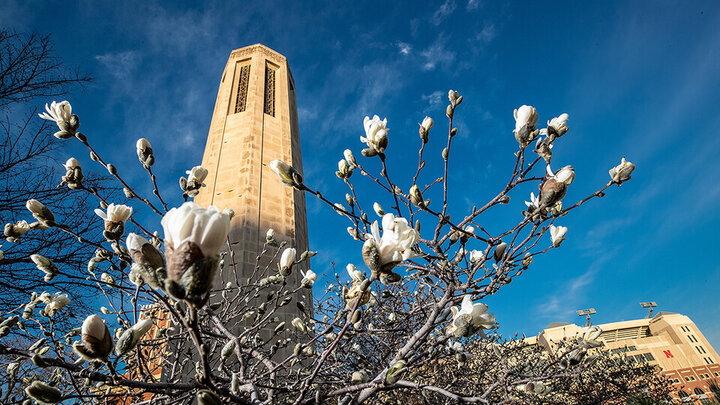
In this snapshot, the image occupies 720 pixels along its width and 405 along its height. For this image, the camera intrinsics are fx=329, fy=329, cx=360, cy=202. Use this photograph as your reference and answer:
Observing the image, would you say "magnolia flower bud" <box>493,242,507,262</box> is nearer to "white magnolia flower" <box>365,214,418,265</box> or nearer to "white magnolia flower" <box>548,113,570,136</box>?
"white magnolia flower" <box>548,113,570,136</box>

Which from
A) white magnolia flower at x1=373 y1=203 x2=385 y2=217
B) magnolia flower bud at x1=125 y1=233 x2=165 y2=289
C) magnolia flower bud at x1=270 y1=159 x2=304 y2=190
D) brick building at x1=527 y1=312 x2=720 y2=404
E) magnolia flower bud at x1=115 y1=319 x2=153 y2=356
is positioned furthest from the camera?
brick building at x1=527 y1=312 x2=720 y2=404

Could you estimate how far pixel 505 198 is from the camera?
1.80 metres

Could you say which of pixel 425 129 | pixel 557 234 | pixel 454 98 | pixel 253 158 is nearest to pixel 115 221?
pixel 425 129

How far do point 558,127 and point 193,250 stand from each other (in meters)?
1.71

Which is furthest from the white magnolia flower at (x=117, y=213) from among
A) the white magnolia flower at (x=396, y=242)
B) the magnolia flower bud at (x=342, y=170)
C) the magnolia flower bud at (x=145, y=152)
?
the white magnolia flower at (x=396, y=242)

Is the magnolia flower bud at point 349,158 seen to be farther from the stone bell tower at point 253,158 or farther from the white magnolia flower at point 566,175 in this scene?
the stone bell tower at point 253,158

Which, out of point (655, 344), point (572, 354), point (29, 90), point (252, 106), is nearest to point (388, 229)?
point (572, 354)

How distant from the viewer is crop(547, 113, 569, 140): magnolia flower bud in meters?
1.63

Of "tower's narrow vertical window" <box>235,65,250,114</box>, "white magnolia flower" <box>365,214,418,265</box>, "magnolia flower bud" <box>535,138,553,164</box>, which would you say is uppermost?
"tower's narrow vertical window" <box>235,65,250,114</box>

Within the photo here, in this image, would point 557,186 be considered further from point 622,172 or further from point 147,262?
point 147,262

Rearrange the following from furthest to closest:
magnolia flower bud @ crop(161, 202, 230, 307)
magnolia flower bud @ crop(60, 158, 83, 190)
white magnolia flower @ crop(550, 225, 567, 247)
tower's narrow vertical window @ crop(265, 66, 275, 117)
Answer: tower's narrow vertical window @ crop(265, 66, 275, 117)
white magnolia flower @ crop(550, 225, 567, 247)
magnolia flower bud @ crop(60, 158, 83, 190)
magnolia flower bud @ crop(161, 202, 230, 307)

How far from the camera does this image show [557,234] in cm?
200

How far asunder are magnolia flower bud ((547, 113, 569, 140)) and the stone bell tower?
216 inches

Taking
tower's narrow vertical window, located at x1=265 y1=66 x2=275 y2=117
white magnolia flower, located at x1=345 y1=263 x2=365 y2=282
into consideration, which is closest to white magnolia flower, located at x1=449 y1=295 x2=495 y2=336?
white magnolia flower, located at x1=345 y1=263 x2=365 y2=282
